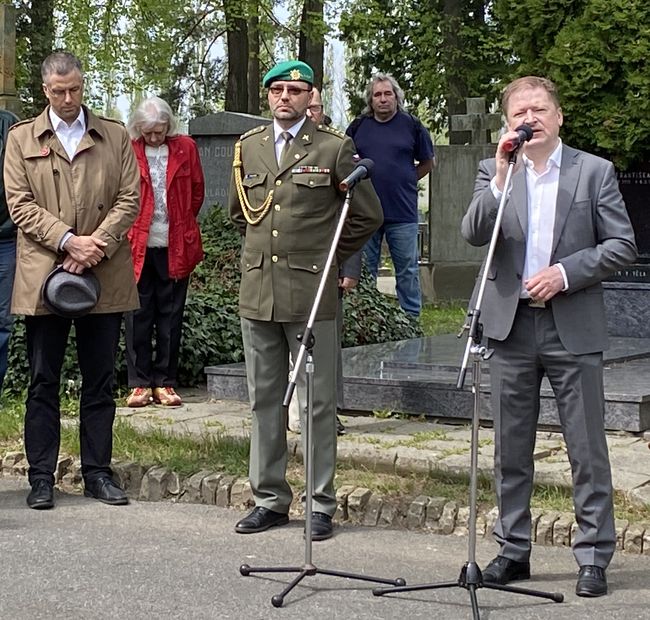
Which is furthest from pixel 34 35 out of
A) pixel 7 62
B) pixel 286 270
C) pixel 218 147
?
pixel 286 270

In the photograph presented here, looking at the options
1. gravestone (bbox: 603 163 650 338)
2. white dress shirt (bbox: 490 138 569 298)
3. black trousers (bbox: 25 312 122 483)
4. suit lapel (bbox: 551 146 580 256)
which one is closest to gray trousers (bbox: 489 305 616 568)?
white dress shirt (bbox: 490 138 569 298)

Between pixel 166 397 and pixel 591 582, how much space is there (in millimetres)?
4164

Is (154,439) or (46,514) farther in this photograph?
(154,439)

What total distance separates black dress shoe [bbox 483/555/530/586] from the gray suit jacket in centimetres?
86

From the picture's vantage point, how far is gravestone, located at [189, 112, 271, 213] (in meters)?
12.9

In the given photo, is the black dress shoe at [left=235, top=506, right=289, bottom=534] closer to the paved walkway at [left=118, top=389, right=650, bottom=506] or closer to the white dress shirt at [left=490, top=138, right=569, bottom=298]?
the paved walkway at [left=118, top=389, right=650, bottom=506]

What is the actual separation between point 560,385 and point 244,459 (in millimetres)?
2291

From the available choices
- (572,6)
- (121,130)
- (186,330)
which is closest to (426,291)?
(572,6)

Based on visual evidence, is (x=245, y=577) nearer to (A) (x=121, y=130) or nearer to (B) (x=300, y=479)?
(B) (x=300, y=479)

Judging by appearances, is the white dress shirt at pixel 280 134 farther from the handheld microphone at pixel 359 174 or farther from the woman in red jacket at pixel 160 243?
the woman in red jacket at pixel 160 243

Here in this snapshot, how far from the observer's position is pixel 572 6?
10664 millimetres

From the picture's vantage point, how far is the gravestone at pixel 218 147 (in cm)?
1292

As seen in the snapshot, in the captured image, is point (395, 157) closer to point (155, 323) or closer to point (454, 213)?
point (155, 323)

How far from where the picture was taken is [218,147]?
13070 mm
